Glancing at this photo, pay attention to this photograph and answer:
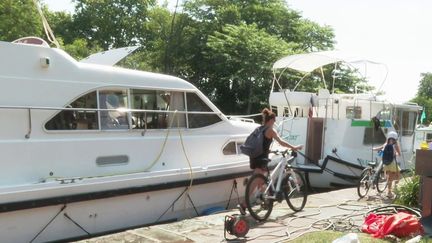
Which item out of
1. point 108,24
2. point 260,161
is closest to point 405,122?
point 260,161

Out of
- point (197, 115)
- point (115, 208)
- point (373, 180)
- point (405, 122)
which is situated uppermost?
point (197, 115)

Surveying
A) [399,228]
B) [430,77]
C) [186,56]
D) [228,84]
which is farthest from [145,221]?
[430,77]

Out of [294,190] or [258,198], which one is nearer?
[258,198]

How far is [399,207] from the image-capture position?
6.83 meters

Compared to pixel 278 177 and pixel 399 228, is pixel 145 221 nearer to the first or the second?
pixel 278 177

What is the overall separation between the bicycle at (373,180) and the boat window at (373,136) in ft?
10.4

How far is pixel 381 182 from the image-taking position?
10438mm

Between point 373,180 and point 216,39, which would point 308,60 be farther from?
point 216,39

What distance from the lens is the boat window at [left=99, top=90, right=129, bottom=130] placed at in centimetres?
724

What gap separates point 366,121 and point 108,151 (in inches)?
341

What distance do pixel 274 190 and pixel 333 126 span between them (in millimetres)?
6564

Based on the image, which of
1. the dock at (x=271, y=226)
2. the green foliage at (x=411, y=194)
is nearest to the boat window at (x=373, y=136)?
the dock at (x=271, y=226)

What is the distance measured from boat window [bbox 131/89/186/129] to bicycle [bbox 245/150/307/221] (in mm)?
1820

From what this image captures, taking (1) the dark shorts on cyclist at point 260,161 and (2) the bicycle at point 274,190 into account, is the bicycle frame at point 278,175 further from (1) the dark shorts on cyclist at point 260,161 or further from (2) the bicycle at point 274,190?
(1) the dark shorts on cyclist at point 260,161
